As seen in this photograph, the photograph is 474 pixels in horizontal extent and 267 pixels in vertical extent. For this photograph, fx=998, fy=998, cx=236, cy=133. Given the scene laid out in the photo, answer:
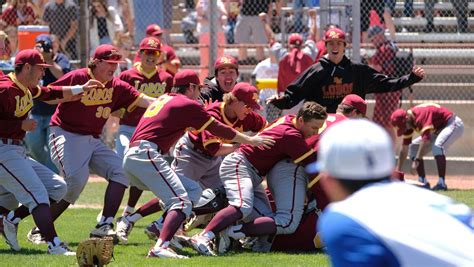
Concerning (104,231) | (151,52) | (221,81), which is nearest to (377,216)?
(104,231)

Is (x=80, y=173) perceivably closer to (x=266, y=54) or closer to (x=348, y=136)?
(x=348, y=136)

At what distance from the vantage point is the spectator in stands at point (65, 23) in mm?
15977

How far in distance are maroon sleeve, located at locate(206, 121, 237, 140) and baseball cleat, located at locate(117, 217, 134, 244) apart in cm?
168

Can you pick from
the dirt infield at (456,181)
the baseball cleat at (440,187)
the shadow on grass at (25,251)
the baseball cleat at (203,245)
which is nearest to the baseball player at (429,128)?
the baseball cleat at (440,187)

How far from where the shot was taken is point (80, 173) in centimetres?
928

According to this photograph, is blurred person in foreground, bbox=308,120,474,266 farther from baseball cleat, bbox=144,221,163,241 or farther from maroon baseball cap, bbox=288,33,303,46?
maroon baseball cap, bbox=288,33,303,46

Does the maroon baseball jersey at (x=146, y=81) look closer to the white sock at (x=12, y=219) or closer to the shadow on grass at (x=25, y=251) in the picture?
the white sock at (x=12, y=219)

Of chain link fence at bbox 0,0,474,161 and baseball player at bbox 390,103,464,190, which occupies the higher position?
chain link fence at bbox 0,0,474,161

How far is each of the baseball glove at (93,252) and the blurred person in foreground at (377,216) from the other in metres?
4.08

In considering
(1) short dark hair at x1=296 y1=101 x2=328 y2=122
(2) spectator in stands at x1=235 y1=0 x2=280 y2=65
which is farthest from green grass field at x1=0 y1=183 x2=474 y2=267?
(2) spectator in stands at x1=235 y1=0 x2=280 y2=65

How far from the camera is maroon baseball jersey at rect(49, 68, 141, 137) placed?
30.5 feet

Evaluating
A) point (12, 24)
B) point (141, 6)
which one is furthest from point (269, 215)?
point (12, 24)

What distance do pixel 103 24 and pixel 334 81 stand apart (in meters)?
7.44

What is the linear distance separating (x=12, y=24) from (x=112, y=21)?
5.60ft
